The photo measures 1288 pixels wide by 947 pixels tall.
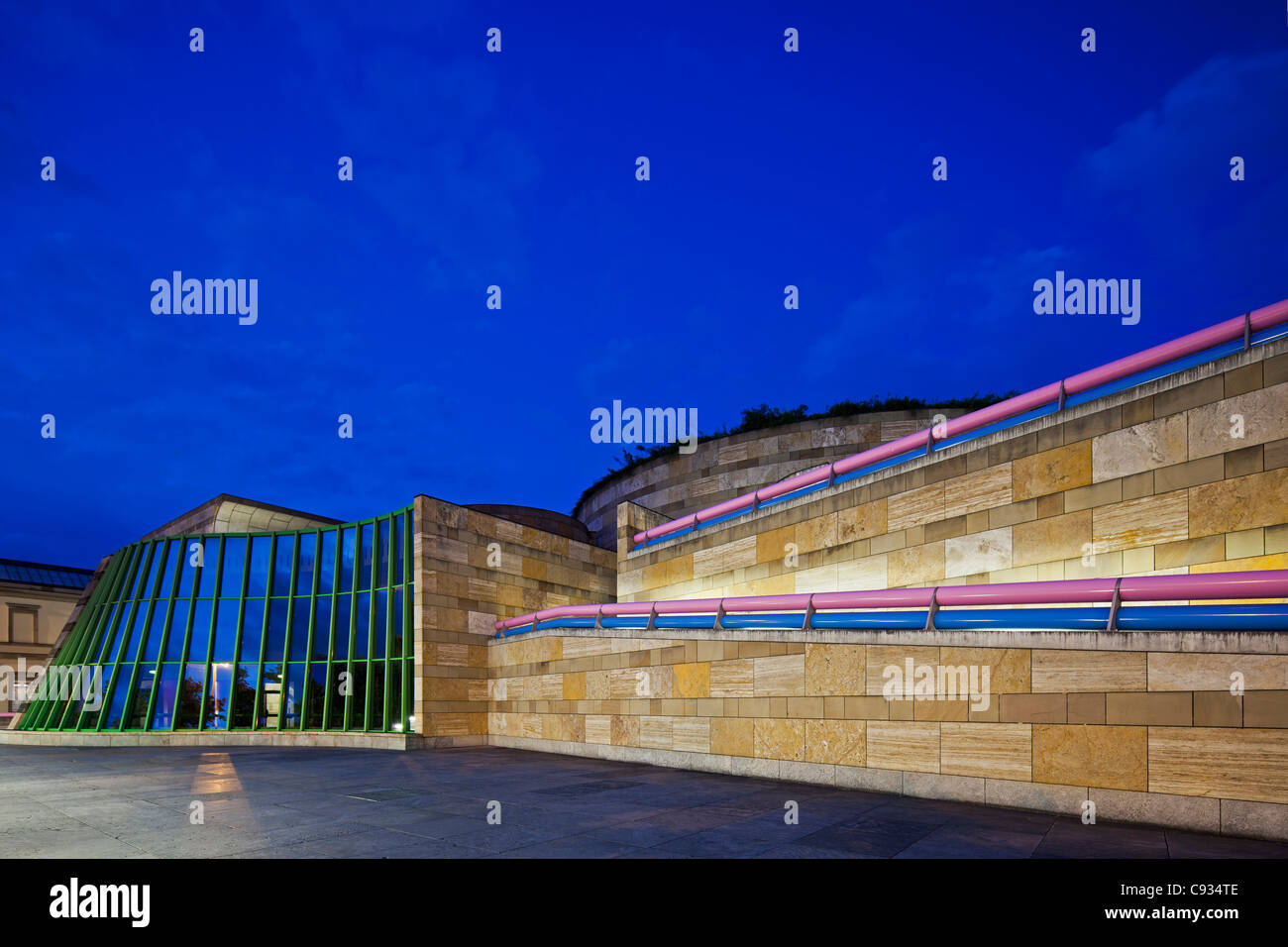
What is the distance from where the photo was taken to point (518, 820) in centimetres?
917

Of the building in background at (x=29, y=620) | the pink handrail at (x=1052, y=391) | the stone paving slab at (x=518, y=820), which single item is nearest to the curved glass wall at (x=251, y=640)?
the stone paving slab at (x=518, y=820)

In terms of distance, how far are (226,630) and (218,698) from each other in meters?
2.20

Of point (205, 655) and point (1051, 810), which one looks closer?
point (1051, 810)

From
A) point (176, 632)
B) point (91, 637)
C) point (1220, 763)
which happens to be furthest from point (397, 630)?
point (1220, 763)

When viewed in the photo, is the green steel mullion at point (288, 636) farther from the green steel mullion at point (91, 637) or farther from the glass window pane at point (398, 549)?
the green steel mullion at point (91, 637)

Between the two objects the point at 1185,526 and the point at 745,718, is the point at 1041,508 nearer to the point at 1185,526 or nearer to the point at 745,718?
the point at 1185,526

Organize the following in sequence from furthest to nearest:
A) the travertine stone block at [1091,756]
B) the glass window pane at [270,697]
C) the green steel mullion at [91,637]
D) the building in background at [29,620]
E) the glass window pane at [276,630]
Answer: the building in background at [29,620] → the green steel mullion at [91,637] → the glass window pane at [276,630] → the glass window pane at [270,697] → the travertine stone block at [1091,756]

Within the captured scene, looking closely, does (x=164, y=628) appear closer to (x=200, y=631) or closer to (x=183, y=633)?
(x=183, y=633)

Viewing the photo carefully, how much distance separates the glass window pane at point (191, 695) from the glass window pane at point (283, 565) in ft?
10.7

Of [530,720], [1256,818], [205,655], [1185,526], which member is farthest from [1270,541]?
[205,655]

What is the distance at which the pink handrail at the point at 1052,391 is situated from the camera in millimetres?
11102

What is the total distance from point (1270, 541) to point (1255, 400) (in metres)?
2.02

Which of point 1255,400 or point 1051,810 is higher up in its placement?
point 1255,400
